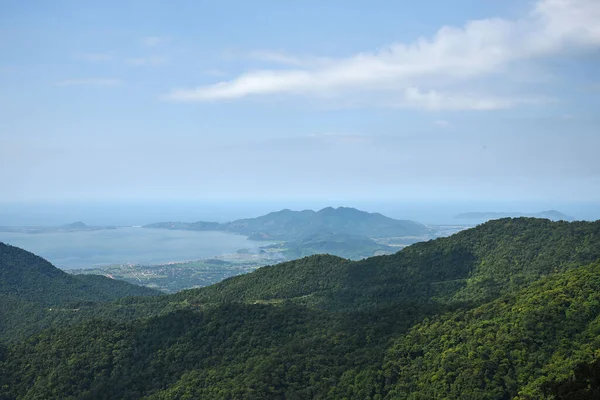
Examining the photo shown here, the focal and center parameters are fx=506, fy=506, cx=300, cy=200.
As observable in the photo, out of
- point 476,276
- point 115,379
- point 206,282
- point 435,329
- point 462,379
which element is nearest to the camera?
point 462,379

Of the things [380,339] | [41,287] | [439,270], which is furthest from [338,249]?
[380,339]

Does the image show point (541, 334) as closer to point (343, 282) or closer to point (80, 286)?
point (343, 282)

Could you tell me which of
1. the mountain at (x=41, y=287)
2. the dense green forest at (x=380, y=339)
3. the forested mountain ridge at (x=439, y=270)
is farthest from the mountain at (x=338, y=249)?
the dense green forest at (x=380, y=339)

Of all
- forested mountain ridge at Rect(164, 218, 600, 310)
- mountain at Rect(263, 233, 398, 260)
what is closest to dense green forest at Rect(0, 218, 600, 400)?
forested mountain ridge at Rect(164, 218, 600, 310)

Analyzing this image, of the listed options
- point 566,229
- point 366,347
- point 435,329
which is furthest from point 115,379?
point 566,229

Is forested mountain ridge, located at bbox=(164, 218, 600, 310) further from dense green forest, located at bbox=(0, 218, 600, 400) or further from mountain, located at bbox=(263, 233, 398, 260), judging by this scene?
mountain, located at bbox=(263, 233, 398, 260)

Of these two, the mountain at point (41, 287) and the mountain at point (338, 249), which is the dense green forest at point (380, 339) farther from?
the mountain at point (338, 249)
